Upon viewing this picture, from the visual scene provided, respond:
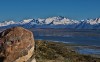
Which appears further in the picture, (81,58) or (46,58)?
(81,58)

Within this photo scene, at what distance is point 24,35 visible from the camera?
21766 millimetres

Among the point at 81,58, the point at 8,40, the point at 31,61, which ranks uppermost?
the point at 8,40

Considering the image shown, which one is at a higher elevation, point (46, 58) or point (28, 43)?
point (28, 43)

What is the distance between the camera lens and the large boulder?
21.2m

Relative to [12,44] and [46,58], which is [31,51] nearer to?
[12,44]

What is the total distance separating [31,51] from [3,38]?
199 centimetres

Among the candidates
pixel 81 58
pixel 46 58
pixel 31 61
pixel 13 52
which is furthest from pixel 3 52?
pixel 81 58

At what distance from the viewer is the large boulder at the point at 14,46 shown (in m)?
21.2

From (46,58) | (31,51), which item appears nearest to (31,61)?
(31,51)

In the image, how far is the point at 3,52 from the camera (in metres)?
21.3

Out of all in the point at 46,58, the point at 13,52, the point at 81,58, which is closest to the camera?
the point at 13,52

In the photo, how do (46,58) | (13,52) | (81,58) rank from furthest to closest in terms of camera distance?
(81,58), (46,58), (13,52)

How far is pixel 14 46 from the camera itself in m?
21.3

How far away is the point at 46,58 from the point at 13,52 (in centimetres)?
1565
